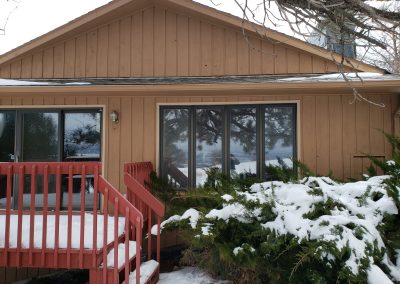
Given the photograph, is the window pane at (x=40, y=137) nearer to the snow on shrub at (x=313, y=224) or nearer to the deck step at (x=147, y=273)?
the deck step at (x=147, y=273)

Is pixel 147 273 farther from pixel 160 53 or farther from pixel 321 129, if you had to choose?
pixel 160 53

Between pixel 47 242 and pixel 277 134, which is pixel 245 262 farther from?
pixel 277 134

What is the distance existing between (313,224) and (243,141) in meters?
2.83

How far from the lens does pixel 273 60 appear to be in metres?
6.65

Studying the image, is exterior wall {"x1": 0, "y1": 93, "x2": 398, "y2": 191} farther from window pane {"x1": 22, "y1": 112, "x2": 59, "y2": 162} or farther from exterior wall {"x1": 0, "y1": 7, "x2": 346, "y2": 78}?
window pane {"x1": 22, "y1": 112, "x2": 59, "y2": 162}

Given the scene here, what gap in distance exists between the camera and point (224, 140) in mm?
6375

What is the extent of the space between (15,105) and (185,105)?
3017 millimetres

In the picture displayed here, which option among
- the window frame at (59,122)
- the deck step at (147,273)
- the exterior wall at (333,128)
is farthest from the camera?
the window frame at (59,122)

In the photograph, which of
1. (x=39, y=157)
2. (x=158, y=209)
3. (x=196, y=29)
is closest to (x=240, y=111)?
(x=196, y=29)

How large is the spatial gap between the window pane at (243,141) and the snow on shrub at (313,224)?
73.0 inches

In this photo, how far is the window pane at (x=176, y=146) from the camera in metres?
6.50

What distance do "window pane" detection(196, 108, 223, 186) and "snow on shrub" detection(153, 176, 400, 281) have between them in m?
2.02

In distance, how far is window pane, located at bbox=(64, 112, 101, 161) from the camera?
668cm

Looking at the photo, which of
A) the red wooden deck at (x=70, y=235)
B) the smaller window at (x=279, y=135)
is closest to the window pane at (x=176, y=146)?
the smaller window at (x=279, y=135)
